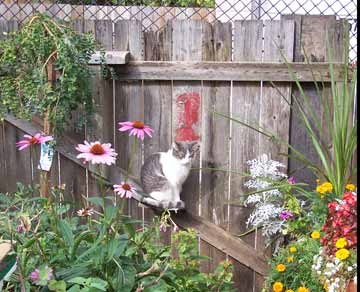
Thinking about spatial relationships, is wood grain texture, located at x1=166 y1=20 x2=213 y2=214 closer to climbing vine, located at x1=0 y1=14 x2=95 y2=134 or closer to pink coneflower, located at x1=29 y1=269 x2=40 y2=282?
climbing vine, located at x1=0 y1=14 x2=95 y2=134

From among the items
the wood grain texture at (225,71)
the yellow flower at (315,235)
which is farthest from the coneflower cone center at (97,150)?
the wood grain texture at (225,71)

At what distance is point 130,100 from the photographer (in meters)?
3.18

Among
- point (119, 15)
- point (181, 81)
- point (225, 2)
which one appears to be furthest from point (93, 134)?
point (225, 2)

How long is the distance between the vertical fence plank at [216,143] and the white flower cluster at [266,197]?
0.18 meters

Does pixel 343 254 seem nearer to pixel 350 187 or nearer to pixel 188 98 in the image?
pixel 350 187

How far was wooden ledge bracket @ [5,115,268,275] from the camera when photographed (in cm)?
323

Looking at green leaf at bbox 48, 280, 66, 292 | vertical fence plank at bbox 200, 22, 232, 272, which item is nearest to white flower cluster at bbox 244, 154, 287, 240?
vertical fence plank at bbox 200, 22, 232, 272

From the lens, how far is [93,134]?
3146mm

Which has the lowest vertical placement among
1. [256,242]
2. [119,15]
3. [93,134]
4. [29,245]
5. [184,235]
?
[256,242]

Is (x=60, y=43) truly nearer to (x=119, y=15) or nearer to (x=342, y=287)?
(x=342, y=287)

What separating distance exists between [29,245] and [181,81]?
1.57 m

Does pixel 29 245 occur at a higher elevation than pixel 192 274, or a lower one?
higher

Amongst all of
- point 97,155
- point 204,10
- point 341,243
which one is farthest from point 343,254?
point 204,10

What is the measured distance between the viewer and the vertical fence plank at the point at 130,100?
121 inches
